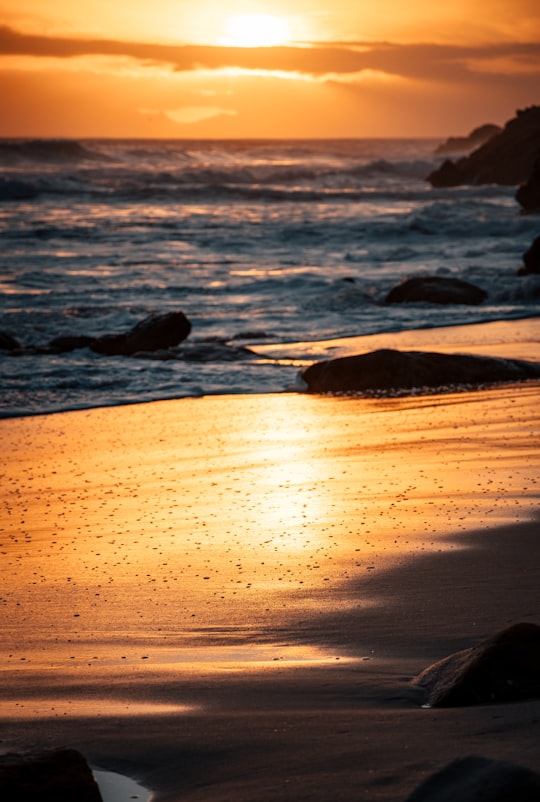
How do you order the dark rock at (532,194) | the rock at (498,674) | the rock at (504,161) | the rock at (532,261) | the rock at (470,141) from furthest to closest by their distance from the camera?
the rock at (470,141) < the rock at (504,161) < the dark rock at (532,194) < the rock at (532,261) < the rock at (498,674)

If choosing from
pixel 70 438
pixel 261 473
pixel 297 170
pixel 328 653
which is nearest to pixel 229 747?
pixel 328 653

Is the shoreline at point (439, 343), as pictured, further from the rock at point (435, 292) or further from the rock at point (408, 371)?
the rock at point (435, 292)

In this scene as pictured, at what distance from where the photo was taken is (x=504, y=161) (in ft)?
217

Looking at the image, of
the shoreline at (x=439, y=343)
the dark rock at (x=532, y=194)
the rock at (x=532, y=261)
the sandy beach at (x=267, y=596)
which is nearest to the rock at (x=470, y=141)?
the dark rock at (x=532, y=194)

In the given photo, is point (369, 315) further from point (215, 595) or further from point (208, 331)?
point (215, 595)

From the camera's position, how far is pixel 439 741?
9.57ft

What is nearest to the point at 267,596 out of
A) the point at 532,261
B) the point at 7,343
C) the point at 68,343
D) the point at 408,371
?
the point at 408,371

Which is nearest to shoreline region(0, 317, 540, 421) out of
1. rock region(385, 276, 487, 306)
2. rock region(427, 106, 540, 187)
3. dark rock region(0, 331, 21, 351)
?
rock region(385, 276, 487, 306)

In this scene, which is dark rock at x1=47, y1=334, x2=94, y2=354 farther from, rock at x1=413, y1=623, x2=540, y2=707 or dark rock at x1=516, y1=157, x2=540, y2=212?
dark rock at x1=516, y1=157, x2=540, y2=212

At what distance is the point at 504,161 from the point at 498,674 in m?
66.2

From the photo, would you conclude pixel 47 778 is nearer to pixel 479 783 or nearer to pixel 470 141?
pixel 479 783

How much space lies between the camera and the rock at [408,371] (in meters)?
11.1

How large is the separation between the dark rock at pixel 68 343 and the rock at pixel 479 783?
40.1 feet

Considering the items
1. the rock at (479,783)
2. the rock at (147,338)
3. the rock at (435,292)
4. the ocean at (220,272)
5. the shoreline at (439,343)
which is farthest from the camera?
the rock at (435,292)
